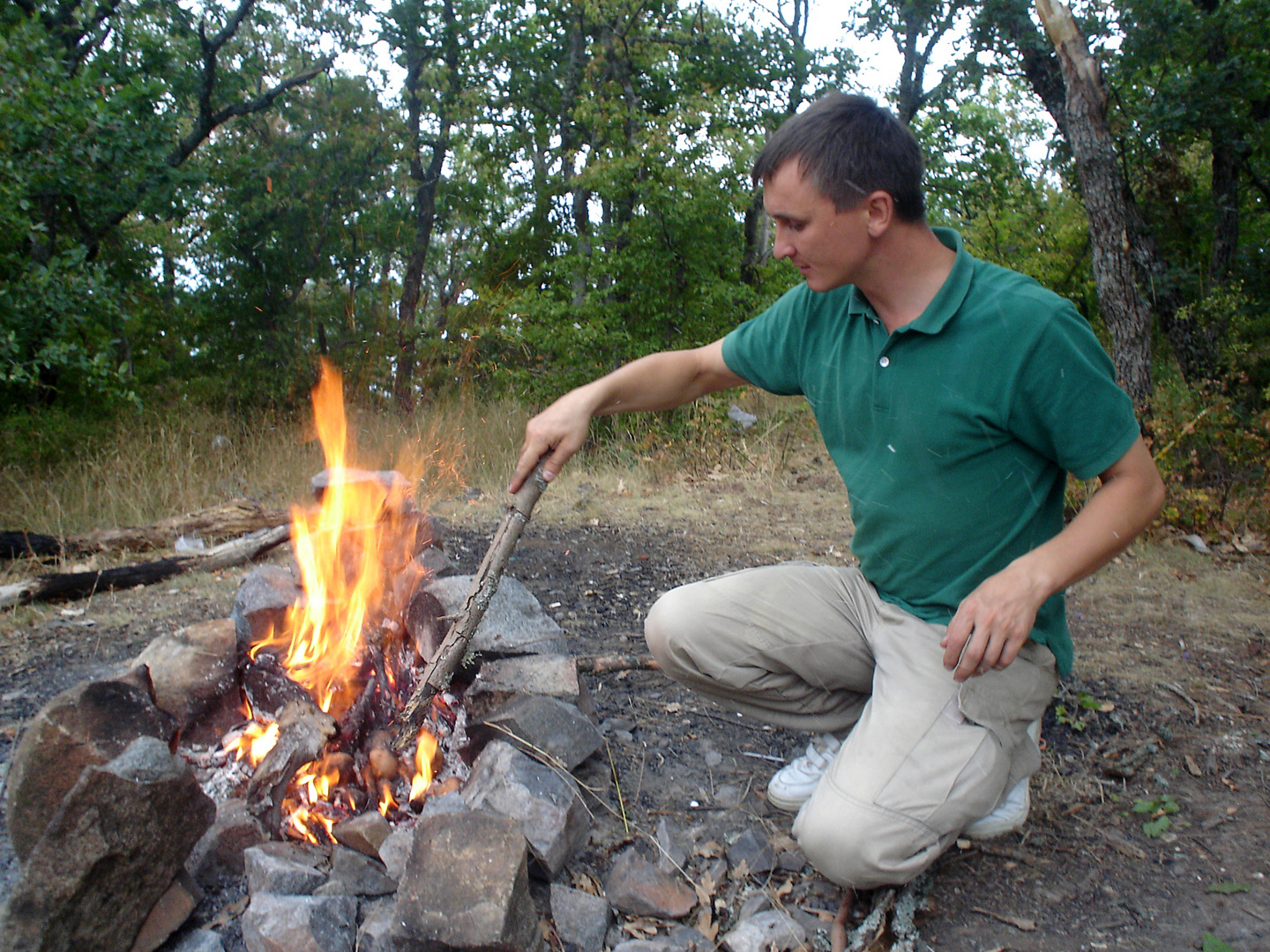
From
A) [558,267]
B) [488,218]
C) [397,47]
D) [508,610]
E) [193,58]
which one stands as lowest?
[508,610]

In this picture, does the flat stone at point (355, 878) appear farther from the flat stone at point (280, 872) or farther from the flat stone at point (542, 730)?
the flat stone at point (542, 730)

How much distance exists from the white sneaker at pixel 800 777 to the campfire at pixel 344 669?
3.25 feet

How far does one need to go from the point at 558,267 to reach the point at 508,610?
5.99 meters

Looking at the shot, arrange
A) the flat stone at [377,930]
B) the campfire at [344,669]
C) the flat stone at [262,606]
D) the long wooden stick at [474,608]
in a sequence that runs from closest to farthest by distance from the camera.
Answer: the flat stone at [377,930] → the long wooden stick at [474,608] → the campfire at [344,669] → the flat stone at [262,606]

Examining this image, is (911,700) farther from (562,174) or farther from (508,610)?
(562,174)

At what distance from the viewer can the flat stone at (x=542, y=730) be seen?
244 cm

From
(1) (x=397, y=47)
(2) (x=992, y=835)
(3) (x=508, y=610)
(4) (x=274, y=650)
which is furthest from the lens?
(1) (x=397, y=47)

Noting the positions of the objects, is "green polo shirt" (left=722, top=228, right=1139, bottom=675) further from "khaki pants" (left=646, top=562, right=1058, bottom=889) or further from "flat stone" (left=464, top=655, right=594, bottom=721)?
"flat stone" (left=464, top=655, right=594, bottom=721)

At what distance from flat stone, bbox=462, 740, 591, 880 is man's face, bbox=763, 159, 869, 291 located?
1462mm

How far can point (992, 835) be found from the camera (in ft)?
7.17

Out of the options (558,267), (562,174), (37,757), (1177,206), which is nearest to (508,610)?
(37,757)

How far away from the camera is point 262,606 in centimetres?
307

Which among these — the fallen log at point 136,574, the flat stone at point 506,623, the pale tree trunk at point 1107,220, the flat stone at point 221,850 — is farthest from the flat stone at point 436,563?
the pale tree trunk at point 1107,220

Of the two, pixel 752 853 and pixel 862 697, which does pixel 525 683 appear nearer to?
pixel 752 853
